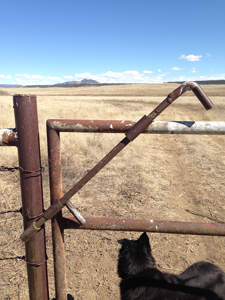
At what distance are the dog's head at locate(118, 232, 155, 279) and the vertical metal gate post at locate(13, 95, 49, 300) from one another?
0.83m

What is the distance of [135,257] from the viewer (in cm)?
224

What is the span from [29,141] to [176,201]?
147 inches

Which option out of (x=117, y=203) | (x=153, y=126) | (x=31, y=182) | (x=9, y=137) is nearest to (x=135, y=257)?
(x=31, y=182)

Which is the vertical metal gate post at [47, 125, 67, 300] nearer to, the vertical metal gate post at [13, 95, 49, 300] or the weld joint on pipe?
the vertical metal gate post at [13, 95, 49, 300]

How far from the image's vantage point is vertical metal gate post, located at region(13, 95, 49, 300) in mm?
1297

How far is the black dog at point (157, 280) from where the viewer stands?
1.99m

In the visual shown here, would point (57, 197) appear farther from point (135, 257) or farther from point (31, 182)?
point (135, 257)

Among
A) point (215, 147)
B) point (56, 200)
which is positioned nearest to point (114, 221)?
point (56, 200)

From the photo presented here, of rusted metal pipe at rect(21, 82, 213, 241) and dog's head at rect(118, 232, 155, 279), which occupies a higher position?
rusted metal pipe at rect(21, 82, 213, 241)

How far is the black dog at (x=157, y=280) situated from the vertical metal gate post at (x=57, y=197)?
0.78 meters

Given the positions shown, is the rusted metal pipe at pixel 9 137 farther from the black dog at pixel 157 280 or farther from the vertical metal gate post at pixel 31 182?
the black dog at pixel 157 280

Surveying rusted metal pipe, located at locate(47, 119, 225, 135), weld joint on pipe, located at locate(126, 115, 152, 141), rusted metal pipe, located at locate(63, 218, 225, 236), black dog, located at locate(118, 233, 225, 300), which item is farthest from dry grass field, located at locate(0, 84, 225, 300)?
weld joint on pipe, located at locate(126, 115, 152, 141)

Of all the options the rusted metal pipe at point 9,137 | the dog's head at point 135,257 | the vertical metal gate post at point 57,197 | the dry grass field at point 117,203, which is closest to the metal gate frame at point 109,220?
the vertical metal gate post at point 57,197

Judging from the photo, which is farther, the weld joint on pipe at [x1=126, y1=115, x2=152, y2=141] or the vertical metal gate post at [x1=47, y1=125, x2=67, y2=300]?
the vertical metal gate post at [x1=47, y1=125, x2=67, y2=300]
